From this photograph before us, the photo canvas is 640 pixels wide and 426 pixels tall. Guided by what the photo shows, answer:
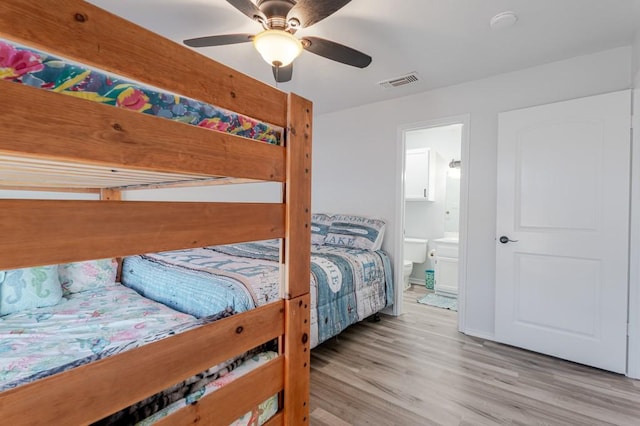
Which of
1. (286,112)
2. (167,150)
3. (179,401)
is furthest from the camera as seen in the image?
(286,112)

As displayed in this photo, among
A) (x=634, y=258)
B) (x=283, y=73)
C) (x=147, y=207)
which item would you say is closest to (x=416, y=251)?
(x=634, y=258)

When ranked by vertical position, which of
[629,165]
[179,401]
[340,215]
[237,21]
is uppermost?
[237,21]

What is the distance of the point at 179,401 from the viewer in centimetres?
88

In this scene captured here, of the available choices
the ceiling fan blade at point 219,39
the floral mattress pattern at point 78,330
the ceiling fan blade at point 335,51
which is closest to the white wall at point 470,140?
the ceiling fan blade at point 335,51

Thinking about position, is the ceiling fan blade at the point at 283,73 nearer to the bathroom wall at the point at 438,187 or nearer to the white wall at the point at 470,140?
the white wall at the point at 470,140

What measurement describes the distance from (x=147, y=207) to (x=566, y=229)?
9.29 feet

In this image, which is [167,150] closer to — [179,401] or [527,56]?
[179,401]

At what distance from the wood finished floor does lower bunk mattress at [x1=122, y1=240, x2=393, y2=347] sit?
0.28m

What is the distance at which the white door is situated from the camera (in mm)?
2076

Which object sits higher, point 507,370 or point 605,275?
point 605,275

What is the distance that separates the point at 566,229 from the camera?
226 cm

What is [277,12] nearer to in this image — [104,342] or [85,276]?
[104,342]

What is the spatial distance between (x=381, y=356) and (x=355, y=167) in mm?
2136

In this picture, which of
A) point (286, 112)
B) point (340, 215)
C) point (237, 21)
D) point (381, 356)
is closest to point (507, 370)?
point (381, 356)
